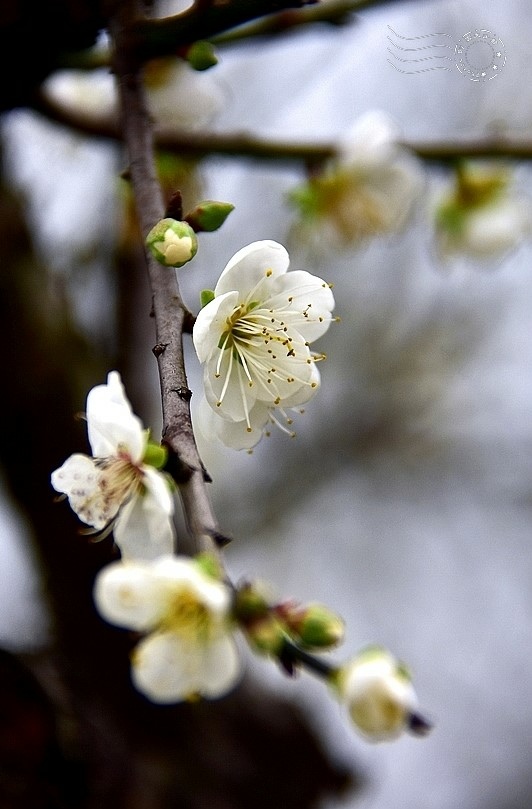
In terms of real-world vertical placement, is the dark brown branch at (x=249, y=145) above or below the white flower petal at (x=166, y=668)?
above

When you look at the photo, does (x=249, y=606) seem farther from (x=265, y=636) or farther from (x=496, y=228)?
(x=496, y=228)

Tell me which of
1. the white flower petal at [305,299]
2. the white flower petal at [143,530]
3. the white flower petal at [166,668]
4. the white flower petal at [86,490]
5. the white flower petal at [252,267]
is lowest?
the white flower petal at [166,668]

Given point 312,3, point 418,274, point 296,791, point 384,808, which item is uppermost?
point 418,274

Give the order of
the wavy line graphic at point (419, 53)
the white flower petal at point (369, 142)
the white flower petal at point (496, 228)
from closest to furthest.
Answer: the wavy line graphic at point (419, 53) → the white flower petal at point (369, 142) → the white flower petal at point (496, 228)

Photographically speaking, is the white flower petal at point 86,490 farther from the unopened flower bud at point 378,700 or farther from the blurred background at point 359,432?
the blurred background at point 359,432

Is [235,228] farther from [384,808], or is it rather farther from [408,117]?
[384,808]

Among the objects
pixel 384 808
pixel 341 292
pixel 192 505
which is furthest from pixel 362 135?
pixel 384 808

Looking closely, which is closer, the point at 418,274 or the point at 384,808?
the point at 384,808

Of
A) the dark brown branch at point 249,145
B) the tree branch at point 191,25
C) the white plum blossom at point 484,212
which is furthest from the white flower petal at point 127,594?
the white plum blossom at point 484,212
